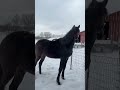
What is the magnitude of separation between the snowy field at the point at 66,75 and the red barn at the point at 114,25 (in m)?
0.44

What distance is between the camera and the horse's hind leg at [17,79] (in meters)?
2.80

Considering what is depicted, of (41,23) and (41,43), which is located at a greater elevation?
(41,23)

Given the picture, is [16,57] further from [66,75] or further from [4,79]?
[66,75]

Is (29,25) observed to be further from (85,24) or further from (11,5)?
(85,24)

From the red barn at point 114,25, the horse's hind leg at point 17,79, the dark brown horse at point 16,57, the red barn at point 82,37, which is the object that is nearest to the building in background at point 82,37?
the red barn at point 82,37

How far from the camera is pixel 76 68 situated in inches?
113

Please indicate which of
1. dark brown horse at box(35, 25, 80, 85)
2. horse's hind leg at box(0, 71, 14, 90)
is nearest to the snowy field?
dark brown horse at box(35, 25, 80, 85)

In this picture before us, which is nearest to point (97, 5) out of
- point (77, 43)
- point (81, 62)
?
point (77, 43)

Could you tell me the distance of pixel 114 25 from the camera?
290cm

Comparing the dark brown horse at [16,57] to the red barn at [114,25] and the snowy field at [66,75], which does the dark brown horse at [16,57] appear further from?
the red barn at [114,25]

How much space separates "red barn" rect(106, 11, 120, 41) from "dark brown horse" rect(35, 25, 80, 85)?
456mm

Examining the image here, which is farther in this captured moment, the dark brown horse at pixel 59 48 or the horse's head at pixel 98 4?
the horse's head at pixel 98 4

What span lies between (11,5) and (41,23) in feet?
1.37

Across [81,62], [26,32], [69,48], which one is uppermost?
[26,32]
